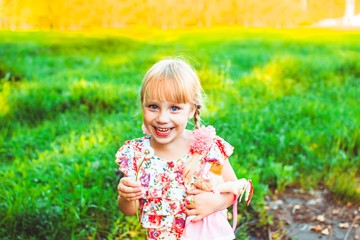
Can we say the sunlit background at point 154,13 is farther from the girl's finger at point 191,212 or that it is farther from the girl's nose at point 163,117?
the girl's finger at point 191,212

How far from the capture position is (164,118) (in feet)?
5.76

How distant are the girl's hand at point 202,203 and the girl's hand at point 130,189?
28 cm

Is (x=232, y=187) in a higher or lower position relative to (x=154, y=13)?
lower

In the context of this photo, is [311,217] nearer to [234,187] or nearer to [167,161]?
[234,187]

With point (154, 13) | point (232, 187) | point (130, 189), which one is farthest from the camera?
point (154, 13)

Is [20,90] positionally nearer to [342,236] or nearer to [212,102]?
[212,102]

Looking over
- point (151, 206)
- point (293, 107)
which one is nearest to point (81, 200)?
point (151, 206)

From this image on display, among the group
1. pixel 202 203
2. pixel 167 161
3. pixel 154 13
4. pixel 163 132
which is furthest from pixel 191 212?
pixel 154 13

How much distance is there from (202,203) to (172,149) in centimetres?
33

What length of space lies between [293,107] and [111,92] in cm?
267

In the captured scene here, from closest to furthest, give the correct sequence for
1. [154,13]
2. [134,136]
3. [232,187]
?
[232,187] → [134,136] → [154,13]

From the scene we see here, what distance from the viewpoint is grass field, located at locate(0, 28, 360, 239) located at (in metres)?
2.74

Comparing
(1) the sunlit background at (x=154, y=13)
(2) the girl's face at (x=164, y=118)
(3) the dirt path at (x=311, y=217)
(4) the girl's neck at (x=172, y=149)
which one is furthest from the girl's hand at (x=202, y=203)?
(1) the sunlit background at (x=154, y=13)

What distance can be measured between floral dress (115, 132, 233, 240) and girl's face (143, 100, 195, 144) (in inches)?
5.8
